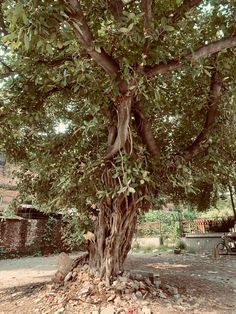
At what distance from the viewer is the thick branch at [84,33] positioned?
385 cm

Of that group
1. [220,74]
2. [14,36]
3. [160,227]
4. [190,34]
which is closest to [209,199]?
[220,74]

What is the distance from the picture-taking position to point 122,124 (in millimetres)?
5680

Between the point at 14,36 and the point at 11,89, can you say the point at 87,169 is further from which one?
the point at 14,36

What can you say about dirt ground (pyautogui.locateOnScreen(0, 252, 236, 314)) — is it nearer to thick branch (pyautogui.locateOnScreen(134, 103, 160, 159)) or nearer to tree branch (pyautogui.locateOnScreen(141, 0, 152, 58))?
thick branch (pyautogui.locateOnScreen(134, 103, 160, 159))

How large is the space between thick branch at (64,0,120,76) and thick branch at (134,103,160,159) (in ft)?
4.09

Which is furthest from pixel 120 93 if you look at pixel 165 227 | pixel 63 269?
pixel 165 227

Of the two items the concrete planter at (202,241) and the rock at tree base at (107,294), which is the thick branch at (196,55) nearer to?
the rock at tree base at (107,294)

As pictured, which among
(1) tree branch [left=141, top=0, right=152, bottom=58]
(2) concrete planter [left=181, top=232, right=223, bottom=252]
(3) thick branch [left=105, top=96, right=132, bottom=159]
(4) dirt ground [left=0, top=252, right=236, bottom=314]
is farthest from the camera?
(2) concrete planter [left=181, top=232, right=223, bottom=252]

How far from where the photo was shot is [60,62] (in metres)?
5.72

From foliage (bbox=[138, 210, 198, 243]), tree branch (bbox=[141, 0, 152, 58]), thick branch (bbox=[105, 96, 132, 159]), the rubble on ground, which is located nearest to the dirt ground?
the rubble on ground

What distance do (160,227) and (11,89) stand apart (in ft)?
55.5

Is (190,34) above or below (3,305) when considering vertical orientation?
above

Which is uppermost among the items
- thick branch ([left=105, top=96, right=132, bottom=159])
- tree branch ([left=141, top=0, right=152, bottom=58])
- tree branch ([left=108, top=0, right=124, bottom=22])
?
tree branch ([left=108, top=0, right=124, bottom=22])

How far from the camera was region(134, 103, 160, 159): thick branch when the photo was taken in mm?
6105
